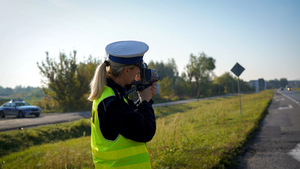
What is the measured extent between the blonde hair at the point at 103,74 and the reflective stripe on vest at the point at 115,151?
43mm

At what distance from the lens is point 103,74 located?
67.4 inches

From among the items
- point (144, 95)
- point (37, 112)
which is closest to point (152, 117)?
point (144, 95)

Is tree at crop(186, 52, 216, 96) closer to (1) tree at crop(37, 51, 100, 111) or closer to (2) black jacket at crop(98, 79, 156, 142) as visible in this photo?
(1) tree at crop(37, 51, 100, 111)

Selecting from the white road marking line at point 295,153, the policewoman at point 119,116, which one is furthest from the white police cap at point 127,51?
the white road marking line at point 295,153

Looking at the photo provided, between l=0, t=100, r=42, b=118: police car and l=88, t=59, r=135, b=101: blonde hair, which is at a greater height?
l=88, t=59, r=135, b=101: blonde hair

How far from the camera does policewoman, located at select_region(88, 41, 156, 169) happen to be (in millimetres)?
1551

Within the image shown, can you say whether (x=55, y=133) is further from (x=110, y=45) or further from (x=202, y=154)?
(x=110, y=45)

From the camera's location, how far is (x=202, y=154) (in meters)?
5.21

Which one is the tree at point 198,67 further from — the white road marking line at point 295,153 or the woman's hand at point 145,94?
the woman's hand at point 145,94

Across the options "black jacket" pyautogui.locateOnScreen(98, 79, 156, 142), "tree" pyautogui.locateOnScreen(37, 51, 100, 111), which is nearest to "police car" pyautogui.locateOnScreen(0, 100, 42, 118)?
"tree" pyautogui.locateOnScreen(37, 51, 100, 111)

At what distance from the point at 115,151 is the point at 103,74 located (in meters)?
0.59

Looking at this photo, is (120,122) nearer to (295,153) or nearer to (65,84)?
(295,153)

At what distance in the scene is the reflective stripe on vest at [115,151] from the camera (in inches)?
62.2

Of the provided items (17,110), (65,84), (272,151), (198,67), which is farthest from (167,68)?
(272,151)
